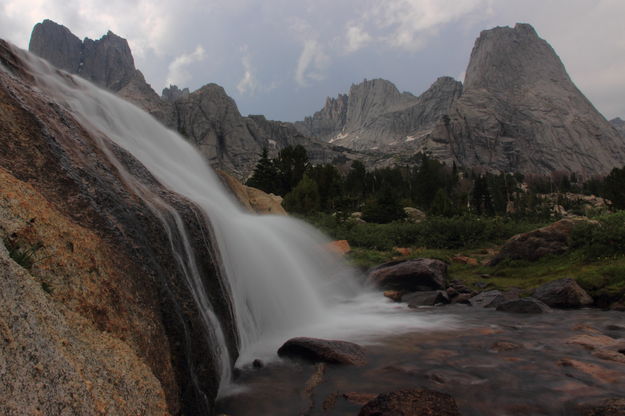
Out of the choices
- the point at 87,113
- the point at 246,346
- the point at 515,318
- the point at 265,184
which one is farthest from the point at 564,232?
the point at 265,184

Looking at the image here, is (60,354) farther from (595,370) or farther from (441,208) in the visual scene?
(441,208)

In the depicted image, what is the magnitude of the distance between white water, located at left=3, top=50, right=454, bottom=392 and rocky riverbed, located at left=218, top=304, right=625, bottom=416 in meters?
0.78

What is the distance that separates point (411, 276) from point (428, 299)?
2.12 metres

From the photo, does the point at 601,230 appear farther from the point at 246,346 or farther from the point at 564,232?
the point at 246,346

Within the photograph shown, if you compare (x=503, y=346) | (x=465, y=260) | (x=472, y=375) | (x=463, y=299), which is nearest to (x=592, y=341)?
(x=503, y=346)

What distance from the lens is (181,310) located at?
5.02 metres

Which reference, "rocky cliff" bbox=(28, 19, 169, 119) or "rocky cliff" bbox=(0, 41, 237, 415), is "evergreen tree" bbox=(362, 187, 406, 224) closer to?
"rocky cliff" bbox=(0, 41, 237, 415)

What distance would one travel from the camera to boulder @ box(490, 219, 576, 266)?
59.5 ft

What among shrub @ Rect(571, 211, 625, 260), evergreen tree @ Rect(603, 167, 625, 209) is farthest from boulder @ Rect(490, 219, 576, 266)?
evergreen tree @ Rect(603, 167, 625, 209)

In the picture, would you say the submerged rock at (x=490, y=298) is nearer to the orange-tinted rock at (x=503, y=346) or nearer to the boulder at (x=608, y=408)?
the orange-tinted rock at (x=503, y=346)

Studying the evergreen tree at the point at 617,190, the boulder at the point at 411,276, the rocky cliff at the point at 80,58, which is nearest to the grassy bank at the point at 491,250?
the boulder at the point at 411,276

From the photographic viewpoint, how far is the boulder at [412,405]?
15.4 ft

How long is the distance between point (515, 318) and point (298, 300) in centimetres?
631

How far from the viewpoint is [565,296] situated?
12.3 metres
